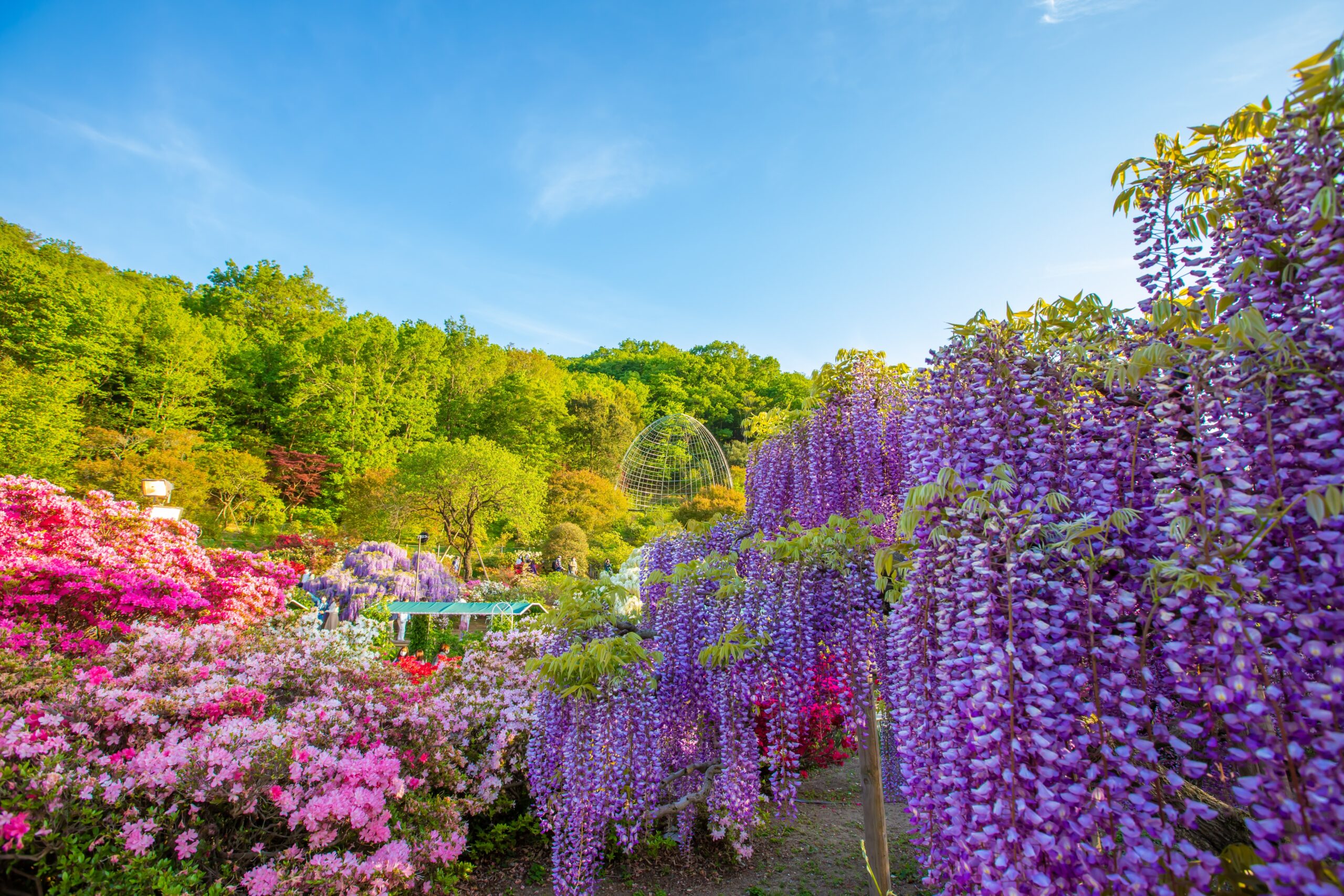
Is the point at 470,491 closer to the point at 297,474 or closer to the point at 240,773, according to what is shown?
the point at 297,474

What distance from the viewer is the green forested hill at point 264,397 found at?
1600cm

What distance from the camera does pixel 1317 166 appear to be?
4.17 ft

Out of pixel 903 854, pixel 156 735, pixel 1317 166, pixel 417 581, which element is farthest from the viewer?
pixel 417 581

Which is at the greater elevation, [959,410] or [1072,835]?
[959,410]

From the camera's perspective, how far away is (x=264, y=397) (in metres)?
23.1

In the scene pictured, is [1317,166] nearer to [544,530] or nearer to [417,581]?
[417,581]

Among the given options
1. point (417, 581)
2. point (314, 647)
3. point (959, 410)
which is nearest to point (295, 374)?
point (417, 581)

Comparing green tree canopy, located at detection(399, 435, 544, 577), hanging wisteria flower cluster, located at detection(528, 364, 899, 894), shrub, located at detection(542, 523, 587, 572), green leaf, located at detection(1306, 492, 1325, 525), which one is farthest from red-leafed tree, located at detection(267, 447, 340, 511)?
green leaf, located at detection(1306, 492, 1325, 525)

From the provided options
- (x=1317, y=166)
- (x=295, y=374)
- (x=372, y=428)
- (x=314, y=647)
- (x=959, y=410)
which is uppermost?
(x=295, y=374)

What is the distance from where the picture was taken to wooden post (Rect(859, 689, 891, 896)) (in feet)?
11.0

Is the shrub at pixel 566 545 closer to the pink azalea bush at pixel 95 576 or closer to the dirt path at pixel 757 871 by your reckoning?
the pink azalea bush at pixel 95 576

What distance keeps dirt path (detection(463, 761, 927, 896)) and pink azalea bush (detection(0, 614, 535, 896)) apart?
1.50 ft

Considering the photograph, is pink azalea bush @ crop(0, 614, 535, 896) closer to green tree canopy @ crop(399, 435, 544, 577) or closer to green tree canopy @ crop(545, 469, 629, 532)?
green tree canopy @ crop(399, 435, 544, 577)

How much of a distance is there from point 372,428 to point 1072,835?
24773 mm
